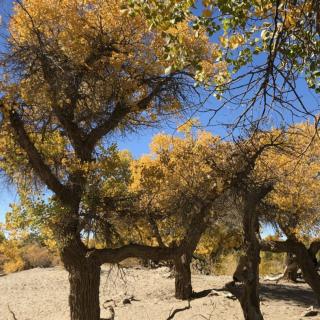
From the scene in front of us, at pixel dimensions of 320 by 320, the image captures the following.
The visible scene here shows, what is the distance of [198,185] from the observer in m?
11.0

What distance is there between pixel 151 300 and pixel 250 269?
847cm

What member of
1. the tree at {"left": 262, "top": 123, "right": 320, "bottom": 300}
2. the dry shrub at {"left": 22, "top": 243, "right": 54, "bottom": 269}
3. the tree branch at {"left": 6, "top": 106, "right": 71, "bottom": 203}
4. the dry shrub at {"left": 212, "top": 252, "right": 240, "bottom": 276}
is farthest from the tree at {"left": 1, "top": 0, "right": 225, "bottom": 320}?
the dry shrub at {"left": 22, "top": 243, "right": 54, "bottom": 269}

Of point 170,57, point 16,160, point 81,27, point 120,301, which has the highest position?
point 81,27

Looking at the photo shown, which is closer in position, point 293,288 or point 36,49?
point 36,49

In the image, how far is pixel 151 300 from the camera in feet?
54.3

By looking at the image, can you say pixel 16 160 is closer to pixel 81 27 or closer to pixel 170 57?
pixel 81 27

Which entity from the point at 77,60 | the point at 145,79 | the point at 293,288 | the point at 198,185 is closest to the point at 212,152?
the point at 198,185

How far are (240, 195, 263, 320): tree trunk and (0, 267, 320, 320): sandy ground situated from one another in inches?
71.8

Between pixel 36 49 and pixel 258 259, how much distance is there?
5970 millimetres

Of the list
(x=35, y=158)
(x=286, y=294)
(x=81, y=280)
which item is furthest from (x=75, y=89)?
(x=286, y=294)

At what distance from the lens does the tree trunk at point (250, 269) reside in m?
8.71

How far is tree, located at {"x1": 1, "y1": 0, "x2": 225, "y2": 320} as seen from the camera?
8.24 metres

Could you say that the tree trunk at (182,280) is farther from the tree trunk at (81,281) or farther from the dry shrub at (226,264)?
the dry shrub at (226,264)

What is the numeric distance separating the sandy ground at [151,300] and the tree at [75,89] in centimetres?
207
